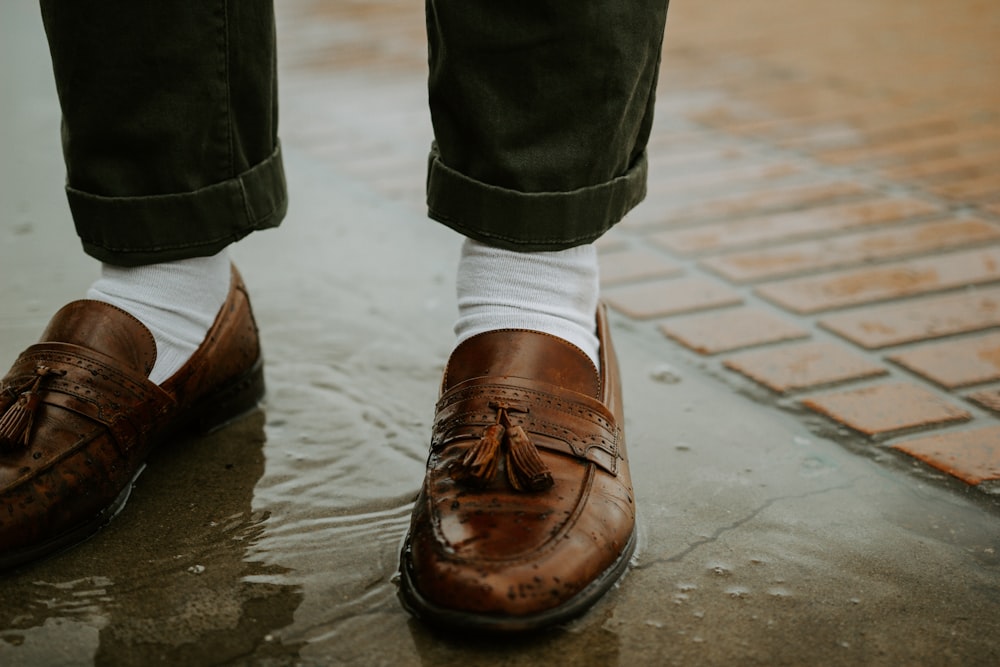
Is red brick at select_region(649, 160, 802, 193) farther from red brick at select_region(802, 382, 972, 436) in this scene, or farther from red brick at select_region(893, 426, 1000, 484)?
red brick at select_region(893, 426, 1000, 484)

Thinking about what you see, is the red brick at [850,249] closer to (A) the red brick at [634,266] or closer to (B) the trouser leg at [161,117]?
(A) the red brick at [634,266]

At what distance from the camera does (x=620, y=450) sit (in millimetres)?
1078

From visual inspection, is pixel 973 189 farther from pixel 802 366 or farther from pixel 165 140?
pixel 165 140

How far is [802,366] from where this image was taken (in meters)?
1.49

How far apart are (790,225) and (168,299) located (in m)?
1.24

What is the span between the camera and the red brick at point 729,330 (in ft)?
5.15

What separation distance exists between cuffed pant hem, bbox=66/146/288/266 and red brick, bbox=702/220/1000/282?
91cm

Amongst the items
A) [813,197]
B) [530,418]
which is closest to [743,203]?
[813,197]

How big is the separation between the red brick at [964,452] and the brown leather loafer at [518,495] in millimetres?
399

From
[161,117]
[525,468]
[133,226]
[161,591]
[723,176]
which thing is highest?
[161,117]

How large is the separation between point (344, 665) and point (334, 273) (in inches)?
42.0

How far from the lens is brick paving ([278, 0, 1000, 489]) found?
145 cm

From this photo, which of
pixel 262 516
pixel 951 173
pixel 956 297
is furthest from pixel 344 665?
pixel 951 173

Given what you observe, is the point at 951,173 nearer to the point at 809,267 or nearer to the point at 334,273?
the point at 809,267
